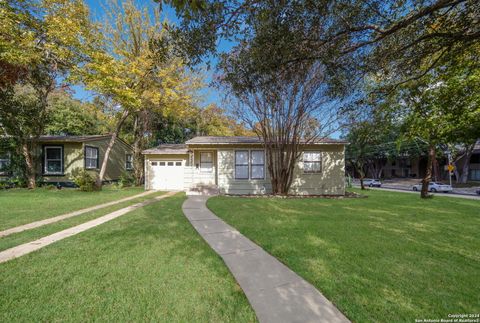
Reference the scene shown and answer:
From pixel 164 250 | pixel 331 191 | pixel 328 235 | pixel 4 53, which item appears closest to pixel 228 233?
pixel 164 250

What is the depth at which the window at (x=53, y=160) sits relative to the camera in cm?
1433

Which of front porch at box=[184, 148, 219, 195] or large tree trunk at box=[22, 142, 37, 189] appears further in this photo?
front porch at box=[184, 148, 219, 195]

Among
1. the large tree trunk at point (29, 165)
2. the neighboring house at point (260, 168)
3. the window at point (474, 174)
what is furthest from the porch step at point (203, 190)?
the window at point (474, 174)

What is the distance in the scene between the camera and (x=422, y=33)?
4.75 m

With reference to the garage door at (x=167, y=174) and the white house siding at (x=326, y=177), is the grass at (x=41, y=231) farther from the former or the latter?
the white house siding at (x=326, y=177)

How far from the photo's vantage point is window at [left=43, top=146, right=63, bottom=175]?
1433cm

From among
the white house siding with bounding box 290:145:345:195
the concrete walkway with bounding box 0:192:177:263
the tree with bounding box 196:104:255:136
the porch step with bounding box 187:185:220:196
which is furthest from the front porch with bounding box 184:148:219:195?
the tree with bounding box 196:104:255:136

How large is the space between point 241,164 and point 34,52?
36.3ft

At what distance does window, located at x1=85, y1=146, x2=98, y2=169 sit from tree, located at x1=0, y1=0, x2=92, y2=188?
2.71m

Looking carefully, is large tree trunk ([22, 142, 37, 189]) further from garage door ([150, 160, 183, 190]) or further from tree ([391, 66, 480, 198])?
tree ([391, 66, 480, 198])

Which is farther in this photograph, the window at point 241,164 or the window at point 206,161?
the window at point 206,161

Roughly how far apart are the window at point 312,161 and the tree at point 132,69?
8632 mm

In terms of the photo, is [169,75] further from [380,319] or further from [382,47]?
[380,319]

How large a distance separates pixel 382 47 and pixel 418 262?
15.1ft
